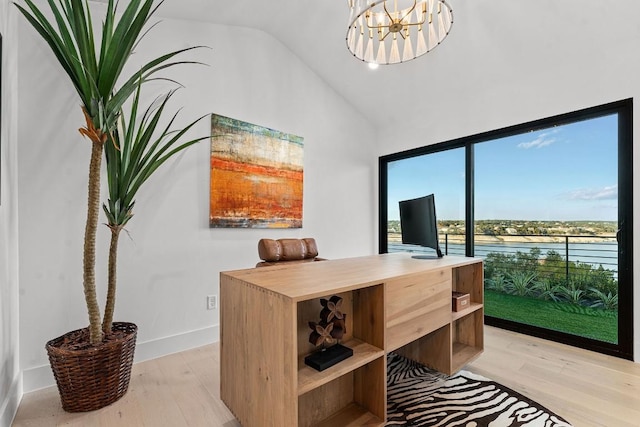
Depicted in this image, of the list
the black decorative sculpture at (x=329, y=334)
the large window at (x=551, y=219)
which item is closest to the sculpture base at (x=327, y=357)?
the black decorative sculpture at (x=329, y=334)

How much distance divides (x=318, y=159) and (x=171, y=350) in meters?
2.33

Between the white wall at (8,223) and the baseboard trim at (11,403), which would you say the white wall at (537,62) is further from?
the baseboard trim at (11,403)

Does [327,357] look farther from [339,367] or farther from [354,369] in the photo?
[354,369]

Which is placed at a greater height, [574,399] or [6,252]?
[6,252]

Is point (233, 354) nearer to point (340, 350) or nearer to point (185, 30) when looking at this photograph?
point (340, 350)

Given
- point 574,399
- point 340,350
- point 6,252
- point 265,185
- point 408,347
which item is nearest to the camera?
point 340,350

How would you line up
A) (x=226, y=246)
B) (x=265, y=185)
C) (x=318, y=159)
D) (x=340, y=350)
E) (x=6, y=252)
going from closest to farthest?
(x=340, y=350)
(x=6, y=252)
(x=226, y=246)
(x=265, y=185)
(x=318, y=159)

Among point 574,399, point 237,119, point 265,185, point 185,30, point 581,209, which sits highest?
point 185,30

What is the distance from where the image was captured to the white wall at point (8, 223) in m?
1.56

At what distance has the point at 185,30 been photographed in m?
2.54

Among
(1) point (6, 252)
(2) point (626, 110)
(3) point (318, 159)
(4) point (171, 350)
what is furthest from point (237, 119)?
(2) point (626, 110)

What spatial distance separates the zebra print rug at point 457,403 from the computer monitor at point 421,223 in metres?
0.81

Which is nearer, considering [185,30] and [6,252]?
[6,252]

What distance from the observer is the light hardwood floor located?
1.62 m
